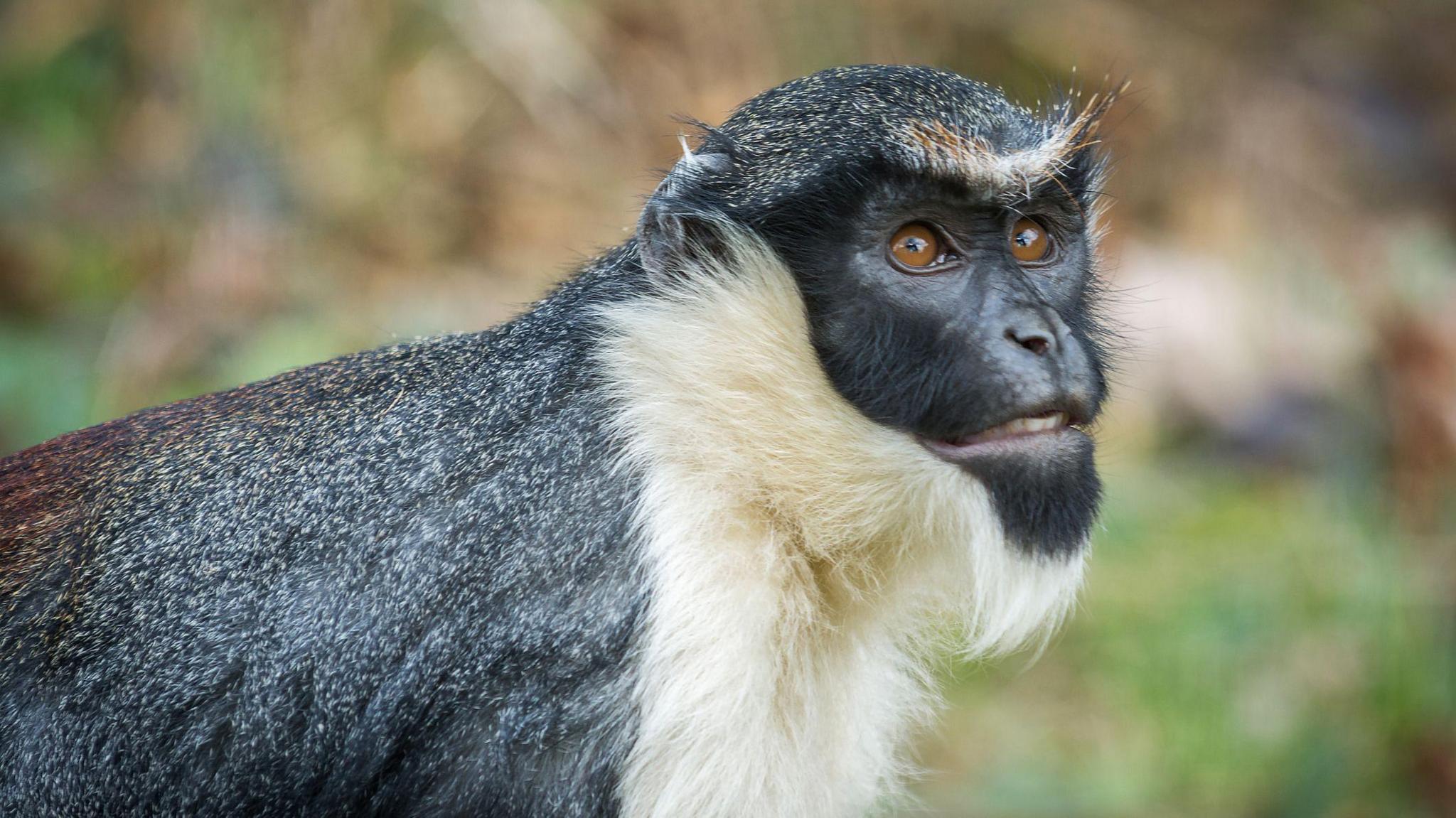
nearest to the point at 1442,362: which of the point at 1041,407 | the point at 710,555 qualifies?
the point at 1041,407

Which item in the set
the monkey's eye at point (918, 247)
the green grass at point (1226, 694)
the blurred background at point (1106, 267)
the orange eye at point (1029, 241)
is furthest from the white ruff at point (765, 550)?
the green grass at point (1226, 694)

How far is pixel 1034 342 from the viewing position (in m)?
3.59

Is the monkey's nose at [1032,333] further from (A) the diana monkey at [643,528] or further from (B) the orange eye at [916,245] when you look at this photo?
(B) the orange eye at [916,245]

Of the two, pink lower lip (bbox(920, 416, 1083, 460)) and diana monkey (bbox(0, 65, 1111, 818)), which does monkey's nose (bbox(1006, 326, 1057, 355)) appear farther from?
pink lower lip (bbox(920, 416, 1083, 460))

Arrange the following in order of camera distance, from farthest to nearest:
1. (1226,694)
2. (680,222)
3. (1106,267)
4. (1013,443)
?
(1226,694), (1106,267), (680,222), (1013,443)

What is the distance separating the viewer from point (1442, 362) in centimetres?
813

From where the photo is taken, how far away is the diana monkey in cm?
346

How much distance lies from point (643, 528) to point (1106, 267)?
2195 millimetres

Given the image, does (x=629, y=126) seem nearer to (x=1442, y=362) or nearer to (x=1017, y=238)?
(x=1442, y=362)

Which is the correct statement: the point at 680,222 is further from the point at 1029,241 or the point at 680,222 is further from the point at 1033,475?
the point at 1033,475

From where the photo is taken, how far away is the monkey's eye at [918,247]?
12.2 feet

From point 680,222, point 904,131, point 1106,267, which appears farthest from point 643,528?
point 1106,267

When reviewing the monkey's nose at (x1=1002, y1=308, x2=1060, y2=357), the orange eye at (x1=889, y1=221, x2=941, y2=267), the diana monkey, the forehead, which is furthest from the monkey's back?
the monkey's nose at (x1=1002, y1=308, x2=1060, y2=357)

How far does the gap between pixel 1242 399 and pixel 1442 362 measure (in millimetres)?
2068
